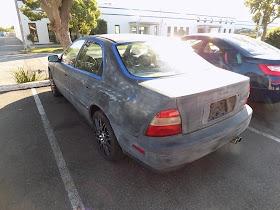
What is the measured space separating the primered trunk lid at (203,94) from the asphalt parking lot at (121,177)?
812 mm

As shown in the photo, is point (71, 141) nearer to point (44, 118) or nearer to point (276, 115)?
point (44, 118)

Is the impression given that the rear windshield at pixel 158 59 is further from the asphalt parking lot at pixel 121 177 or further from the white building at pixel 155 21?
the white building at pixel 155 21

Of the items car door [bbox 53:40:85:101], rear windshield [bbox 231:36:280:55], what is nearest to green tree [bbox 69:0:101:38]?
car door [bbox 53:40:85:101]

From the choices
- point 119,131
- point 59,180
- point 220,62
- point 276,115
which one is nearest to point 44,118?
point 59,180

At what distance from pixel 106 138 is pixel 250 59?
10.7ft

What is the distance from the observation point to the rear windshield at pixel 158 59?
2.30 m

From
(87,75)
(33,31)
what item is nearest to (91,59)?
(87,75)

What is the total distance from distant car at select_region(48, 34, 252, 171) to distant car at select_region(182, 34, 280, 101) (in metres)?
1.43

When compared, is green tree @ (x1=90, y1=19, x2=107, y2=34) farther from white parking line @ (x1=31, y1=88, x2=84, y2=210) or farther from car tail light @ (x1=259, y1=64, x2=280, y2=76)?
car tail light @ (x1=259, y1=64, x2=280, y2=76)

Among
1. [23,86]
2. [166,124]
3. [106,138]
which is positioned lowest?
[23,86]

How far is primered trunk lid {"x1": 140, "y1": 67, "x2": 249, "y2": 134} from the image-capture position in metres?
1.76

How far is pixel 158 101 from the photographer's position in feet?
5.63

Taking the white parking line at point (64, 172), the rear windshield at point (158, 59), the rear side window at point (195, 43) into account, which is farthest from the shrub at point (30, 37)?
the rear windshield at point (158, 59)

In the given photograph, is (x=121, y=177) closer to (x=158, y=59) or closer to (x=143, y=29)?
(x=158, y=59)
